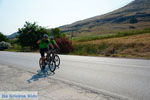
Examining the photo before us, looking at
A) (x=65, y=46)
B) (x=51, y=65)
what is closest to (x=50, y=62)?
(x=51, y=65)

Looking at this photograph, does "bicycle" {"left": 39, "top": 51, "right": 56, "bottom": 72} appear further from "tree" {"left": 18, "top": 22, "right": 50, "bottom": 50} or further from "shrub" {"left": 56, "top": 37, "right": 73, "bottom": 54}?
"tree" {"left": 18, "top": 22, "right": 50, "bottom": 50}

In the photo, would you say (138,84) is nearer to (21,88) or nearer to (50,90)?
(50,90)

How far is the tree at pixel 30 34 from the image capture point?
3928cm

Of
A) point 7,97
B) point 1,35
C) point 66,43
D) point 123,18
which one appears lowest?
point 7,97

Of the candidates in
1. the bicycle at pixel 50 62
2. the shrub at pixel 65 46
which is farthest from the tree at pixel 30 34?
the bicycle at pixel 50 62

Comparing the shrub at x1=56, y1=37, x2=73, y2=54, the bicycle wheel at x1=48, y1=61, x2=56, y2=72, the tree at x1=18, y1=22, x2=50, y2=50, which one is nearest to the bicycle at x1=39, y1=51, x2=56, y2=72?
the bicycle wheel at x1=48, y1=61, x2=56, y2=72

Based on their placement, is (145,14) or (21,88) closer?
(21,88)

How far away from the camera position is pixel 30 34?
39344 millimetres

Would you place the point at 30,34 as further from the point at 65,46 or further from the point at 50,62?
the point at 50,62

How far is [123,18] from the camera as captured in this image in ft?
641

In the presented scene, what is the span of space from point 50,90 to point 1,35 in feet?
250

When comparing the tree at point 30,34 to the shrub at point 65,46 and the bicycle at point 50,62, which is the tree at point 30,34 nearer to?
the shrub at point 65,46

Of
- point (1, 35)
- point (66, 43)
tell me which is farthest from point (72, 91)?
point (1, 35)

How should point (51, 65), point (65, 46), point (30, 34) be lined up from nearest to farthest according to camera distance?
point (51, 65) < point (65, 46) < point (30, 34)
